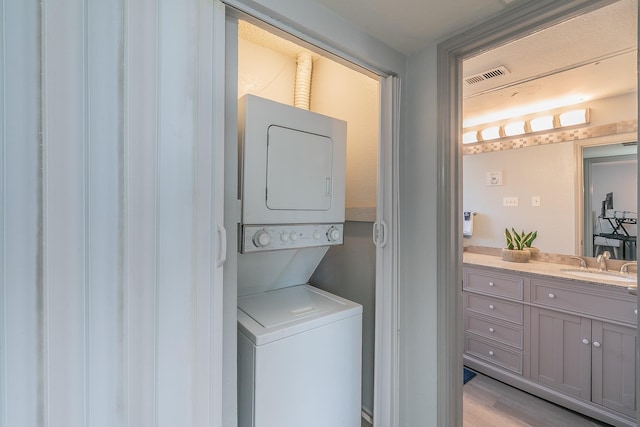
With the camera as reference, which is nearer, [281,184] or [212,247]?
[212,247]

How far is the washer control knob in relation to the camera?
1771mm

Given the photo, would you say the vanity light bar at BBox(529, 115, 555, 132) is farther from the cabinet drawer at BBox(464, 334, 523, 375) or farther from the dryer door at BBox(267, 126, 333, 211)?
the dryer door at BBox(267, 126, 333, 211)

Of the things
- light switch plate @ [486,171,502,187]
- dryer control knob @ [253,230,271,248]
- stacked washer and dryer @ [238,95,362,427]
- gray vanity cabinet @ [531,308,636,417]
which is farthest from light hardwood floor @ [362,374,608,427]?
light switch plate @ [486,171,502,187]

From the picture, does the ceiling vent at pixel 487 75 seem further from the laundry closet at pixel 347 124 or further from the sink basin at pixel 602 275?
the sink basin at pixel 602 275

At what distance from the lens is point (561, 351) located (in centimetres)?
221

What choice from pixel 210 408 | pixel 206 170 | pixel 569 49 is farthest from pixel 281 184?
pixel 569 49

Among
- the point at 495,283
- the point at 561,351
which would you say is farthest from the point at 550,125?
the point at 561,351

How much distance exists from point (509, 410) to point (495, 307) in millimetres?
818

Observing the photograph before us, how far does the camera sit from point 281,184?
Result: 1.53 metres

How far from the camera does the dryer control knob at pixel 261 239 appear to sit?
145 centimetres

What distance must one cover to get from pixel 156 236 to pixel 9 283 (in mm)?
320

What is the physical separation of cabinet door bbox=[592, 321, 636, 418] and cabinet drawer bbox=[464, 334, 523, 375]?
1.64 ft

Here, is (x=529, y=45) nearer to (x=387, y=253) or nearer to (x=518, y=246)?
(x=387, y=253)

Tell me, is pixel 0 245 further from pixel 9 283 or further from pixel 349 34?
pixel 349 34
